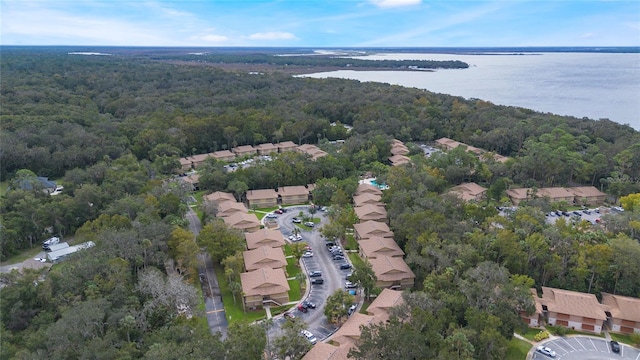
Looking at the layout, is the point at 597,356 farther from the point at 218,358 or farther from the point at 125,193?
the point at 125,193

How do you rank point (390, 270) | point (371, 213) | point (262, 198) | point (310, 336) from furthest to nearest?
point (262, 198) → point (371, 213) → point (390, 270) → point (310, 336)

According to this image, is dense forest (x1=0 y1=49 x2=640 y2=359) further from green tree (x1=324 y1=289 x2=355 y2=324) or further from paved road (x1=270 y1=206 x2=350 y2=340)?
paved road (x1=270 y1=206 x2=350 y2=340)

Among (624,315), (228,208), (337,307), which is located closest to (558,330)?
(624,315)

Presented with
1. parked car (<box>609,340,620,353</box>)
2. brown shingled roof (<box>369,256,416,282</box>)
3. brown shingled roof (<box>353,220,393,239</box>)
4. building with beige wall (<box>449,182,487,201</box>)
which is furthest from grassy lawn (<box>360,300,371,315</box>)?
building with beige wall (<box>449,182,487,201</box>)

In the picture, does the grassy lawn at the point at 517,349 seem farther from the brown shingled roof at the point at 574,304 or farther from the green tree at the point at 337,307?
the green tree at the point at 337,307

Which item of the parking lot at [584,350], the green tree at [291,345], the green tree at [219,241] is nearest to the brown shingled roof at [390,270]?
the parking lot at [584,350]

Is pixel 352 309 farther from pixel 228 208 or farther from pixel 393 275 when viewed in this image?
pixel 228 208

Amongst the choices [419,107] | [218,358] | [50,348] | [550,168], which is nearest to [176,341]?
[218,358]
